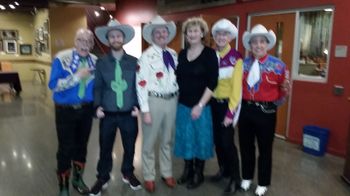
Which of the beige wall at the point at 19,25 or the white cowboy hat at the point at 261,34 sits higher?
the beige wall at the point at 19,25

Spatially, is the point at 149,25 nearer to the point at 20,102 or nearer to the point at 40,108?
the point at 40,108

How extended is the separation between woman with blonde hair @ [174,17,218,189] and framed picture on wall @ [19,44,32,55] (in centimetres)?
1084

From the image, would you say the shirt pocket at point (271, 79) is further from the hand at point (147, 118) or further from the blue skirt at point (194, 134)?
the hand at point (147, 118)

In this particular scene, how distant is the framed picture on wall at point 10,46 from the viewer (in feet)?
38.5

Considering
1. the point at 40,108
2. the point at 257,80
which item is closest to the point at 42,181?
the point at 257,80

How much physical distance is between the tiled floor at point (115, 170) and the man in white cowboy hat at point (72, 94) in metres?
0.48

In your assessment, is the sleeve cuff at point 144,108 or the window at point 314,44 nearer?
the sleeve cuff at point 144,108

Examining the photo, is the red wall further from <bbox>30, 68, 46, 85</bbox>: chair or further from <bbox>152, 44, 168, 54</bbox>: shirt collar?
<bbox>30, 68, 46, 85</bbox>: chair

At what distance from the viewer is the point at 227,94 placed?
2758 millimetres

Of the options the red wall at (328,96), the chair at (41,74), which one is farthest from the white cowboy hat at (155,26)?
the chair at (41,74)

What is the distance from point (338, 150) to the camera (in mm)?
4098

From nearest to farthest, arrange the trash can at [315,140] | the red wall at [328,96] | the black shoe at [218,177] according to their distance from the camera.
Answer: the black shoe at [218,177]
the red wall at [328,96]
the trash can at [315,140]

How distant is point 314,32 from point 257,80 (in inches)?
90.2

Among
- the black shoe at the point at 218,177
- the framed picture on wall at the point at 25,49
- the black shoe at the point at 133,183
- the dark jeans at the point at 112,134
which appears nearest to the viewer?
the dark jeans at the point at 112,134
